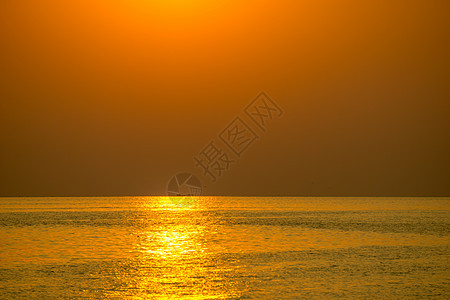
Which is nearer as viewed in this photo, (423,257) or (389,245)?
(423,257)

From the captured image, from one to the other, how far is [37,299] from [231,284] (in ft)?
20.8

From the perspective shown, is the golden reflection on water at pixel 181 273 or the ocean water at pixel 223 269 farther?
the ocean water at pixel 223 269

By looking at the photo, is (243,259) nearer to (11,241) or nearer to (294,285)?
(294,285)

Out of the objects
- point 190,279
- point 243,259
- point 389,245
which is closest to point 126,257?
point 243,259

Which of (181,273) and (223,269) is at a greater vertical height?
(181,273)

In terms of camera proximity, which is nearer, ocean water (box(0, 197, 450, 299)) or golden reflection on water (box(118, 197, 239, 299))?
golden reflection on water (box(118, 197, 239, 299))

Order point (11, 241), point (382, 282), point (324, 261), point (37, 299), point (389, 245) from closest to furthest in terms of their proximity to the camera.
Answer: point (37, 299) → point (382, 282) → point (324, 261) → point (389, 245) → point (11, 241)

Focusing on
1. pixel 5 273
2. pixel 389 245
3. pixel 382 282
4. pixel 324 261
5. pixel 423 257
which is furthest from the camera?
pixel 389 245

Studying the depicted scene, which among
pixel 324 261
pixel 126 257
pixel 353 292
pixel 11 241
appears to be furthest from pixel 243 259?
pixel 11 241

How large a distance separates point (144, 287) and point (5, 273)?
Result: 7120 millimetres

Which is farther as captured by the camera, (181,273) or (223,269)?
(223,269)

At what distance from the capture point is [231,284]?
1992cm

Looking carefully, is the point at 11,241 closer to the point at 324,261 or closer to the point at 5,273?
the point at 5,273

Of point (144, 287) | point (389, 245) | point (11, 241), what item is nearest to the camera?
point (144, 287)
